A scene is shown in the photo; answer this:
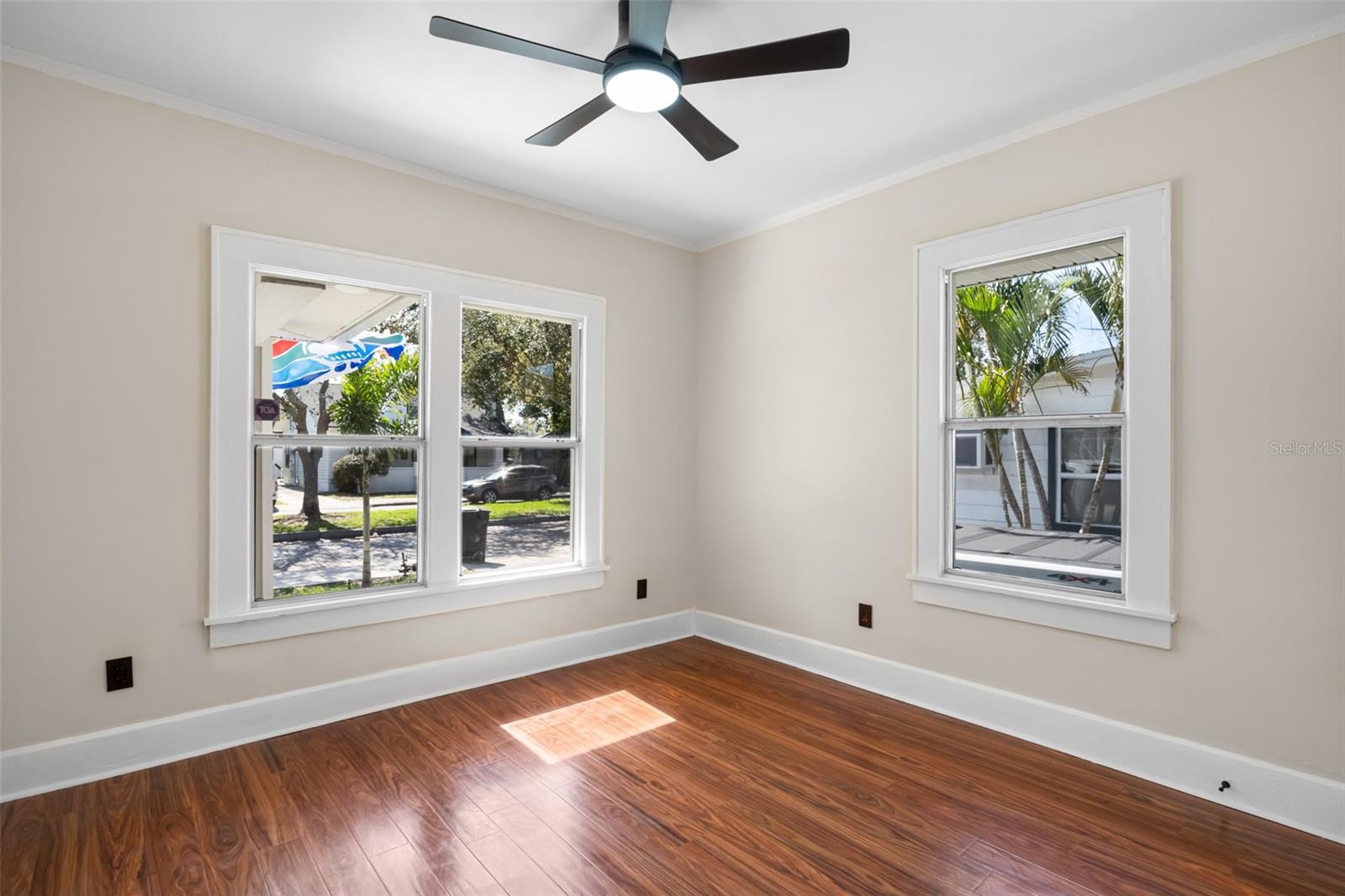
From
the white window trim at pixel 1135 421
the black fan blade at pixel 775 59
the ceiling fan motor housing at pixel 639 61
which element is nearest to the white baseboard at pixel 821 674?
the white window trim at pixel 1135 421

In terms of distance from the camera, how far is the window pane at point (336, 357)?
9.79ft

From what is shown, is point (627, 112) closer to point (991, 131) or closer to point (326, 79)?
point (326, 79)

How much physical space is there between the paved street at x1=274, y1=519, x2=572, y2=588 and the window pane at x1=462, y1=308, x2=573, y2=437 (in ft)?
1.89

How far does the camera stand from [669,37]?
233cm

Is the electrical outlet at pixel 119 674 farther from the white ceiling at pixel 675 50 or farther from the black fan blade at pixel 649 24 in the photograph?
the black fan blade at pixel 649 24

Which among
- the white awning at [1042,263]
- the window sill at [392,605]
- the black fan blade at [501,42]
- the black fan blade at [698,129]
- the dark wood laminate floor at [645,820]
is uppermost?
the black fan blade at [501,42]

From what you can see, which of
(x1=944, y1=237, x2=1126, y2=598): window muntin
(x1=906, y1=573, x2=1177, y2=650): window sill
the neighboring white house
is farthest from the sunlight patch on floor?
the neighboring white house

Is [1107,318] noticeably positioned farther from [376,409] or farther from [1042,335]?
[376,409]

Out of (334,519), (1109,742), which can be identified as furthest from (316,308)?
(1109,742)

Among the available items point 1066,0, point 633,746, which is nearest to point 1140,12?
point 1066,0

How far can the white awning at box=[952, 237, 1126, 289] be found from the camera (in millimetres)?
2758

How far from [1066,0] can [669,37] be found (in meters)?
1.27

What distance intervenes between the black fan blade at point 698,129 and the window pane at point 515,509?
196 centimetres

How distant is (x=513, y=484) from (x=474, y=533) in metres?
0.34
